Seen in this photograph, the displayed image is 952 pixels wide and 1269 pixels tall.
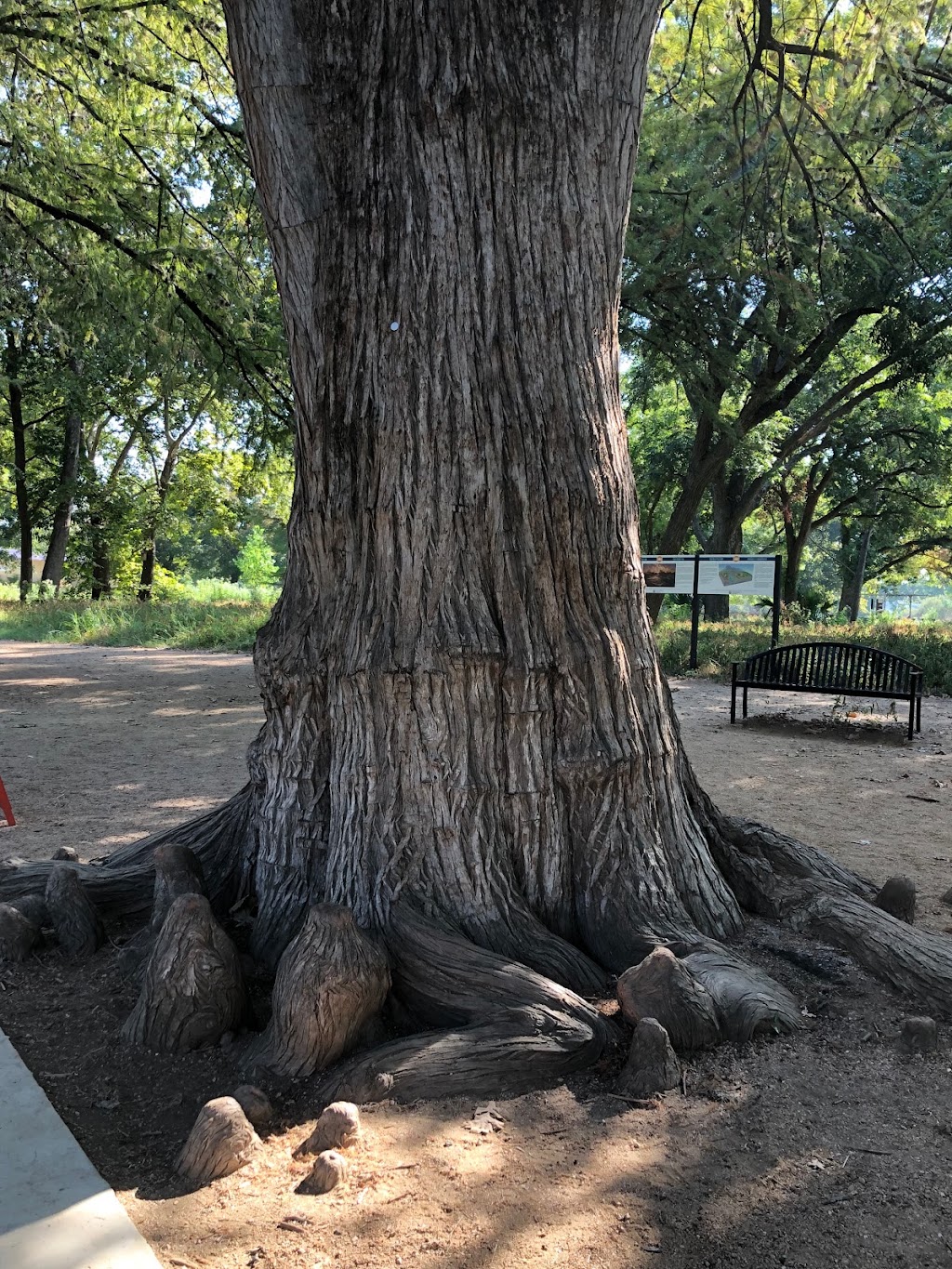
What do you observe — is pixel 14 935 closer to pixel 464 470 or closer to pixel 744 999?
pixel 464 470

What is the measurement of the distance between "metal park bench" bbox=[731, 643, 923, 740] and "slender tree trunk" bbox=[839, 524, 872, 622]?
2554 centimetres

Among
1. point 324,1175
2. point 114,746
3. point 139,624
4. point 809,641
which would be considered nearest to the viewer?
point 324,1175

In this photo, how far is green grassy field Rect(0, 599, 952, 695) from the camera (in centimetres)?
1534

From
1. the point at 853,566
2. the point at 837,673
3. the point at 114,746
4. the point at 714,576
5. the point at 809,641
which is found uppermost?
the point at 853,566

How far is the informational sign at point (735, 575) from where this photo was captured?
1445 centimetres

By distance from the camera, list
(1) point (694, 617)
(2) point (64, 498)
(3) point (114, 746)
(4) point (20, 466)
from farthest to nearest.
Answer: (2) point (64, 498)
(4) point (20, 466)
(1) point (694, 617)
(3) point (114, 746)

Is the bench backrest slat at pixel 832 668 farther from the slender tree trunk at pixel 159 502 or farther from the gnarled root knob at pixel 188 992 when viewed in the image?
the slender tree trunk at pixel 159 502

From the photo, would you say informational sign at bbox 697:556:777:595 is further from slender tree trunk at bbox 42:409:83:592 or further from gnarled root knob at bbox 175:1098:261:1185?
slender tree trunk at bbox 42:409:83:592

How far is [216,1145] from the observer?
102 inches

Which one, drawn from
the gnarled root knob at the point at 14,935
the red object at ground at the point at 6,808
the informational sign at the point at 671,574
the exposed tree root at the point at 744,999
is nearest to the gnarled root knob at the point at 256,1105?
the exposed tree root at the point at 744,999

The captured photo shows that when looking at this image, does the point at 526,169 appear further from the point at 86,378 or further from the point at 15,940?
the point at 86,378

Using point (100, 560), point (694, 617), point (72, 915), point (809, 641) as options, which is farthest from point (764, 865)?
point (100, 560)

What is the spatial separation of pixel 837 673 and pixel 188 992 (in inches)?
349

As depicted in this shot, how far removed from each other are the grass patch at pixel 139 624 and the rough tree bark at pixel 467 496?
56.1ft
